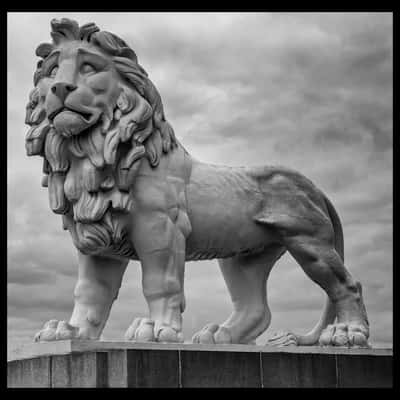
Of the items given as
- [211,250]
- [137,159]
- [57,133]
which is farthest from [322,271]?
[57,133]

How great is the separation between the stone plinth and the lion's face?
1.98 meters

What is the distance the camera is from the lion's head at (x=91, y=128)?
8031 millimetres

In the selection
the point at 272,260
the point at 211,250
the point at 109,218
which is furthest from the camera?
the point at 272,260

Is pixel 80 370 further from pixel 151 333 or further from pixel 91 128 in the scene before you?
pixel 91 128

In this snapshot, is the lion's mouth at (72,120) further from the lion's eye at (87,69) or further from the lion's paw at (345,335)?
the lion's paw at (345,335)

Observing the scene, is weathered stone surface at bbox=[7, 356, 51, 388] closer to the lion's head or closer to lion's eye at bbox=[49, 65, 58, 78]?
the lion's head

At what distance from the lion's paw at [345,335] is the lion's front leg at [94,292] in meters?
2.25

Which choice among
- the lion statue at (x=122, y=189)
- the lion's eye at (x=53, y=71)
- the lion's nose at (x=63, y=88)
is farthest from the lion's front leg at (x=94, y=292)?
the lion's eye at (x=53, y=71)

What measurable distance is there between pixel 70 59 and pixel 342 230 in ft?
12.5

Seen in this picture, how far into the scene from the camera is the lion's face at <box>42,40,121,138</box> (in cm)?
802

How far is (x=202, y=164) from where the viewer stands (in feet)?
29.4

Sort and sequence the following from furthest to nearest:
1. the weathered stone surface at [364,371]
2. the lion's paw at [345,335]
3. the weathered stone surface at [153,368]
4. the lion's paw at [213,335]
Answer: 1. the lion's paw at [345,335]
2. the weathered stone surface at [364,371]
3. the lion's paw at [213,335]
4. the weathered stone surface at [153,368]

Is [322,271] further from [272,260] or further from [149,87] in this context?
[149,87]

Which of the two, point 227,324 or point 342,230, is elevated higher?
point 342,230
